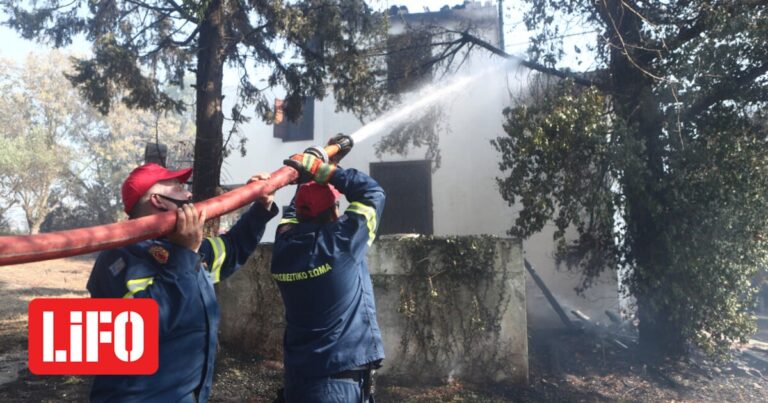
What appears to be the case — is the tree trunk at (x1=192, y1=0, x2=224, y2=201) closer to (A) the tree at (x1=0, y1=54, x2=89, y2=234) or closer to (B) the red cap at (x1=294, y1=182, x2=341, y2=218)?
(B) the red cap at (x1=294, y1=182, x2=341, y2=218)

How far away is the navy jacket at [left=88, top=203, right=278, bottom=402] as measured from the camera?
6.11 ft

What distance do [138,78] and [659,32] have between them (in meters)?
7.12

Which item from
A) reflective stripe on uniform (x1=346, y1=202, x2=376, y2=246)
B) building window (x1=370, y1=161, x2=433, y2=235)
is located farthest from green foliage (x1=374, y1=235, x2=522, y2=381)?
building window (x1=370, y1=161, x2=433, y2=235)

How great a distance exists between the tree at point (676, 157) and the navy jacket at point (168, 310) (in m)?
4.51

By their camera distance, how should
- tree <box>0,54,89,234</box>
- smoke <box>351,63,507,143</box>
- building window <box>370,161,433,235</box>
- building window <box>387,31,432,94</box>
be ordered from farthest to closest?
tree <box>0,54,89,234</box>, building window <box>370,161,433,235</box>, smoke <box>351,63,507,143</box>, building window <box>387,31,432,94</box>

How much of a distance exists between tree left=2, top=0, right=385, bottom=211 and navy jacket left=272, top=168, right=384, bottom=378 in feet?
13.4

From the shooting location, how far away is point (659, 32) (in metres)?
6.27

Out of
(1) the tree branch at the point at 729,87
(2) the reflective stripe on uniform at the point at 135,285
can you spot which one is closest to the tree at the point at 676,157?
(1) the tree branch at the point at 729,87

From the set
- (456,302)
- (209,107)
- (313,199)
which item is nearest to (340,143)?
(313,199)

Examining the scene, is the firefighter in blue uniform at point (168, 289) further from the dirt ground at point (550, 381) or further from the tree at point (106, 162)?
the tree at point (106, 162)

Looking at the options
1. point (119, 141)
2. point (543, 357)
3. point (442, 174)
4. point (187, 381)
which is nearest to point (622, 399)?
point (543, 357)

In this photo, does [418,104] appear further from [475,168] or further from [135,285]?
[135,285]

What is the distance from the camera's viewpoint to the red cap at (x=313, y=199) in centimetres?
282

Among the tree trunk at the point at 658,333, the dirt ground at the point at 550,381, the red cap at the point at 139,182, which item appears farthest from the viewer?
the tree trunk at the point at 658,333
